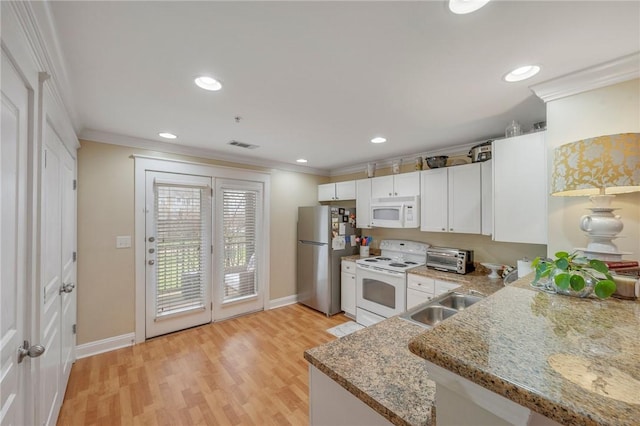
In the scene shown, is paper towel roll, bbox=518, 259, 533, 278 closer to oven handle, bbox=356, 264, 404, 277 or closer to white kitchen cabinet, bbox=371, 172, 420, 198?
oven handle, bbox=356, 264, 404, 277

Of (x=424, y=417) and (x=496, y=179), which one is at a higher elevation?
(x=496, y=179)

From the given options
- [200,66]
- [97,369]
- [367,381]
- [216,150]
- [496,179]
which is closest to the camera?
[367,381]

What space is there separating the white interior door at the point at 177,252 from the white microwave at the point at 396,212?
2.28 meters

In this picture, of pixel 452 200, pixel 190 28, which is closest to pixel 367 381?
pixel 190 28

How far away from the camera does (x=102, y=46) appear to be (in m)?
1.28

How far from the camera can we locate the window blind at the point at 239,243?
3525 mm

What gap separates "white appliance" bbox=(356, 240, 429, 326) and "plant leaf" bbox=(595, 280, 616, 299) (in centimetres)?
196

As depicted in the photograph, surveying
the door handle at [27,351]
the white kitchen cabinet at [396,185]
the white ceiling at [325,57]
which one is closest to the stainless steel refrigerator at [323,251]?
the white kitchen cabinet at [396,185]

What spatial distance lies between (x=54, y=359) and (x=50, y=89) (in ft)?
5.64

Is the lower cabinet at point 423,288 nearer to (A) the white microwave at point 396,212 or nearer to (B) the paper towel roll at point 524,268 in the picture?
(B) the paper towel roll at point 524,268

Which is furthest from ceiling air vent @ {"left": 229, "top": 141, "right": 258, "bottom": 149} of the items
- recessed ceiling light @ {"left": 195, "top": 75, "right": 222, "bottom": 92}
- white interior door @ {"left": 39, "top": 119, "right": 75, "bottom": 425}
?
white interior door @ {"left": 39, "top": 119, "right": 75, "bottom": 425}

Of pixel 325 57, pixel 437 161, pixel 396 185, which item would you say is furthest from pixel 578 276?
pixel 396 185

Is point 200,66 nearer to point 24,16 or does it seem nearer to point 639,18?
point 24,16

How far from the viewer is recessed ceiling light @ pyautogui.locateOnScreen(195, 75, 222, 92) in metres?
1.58
